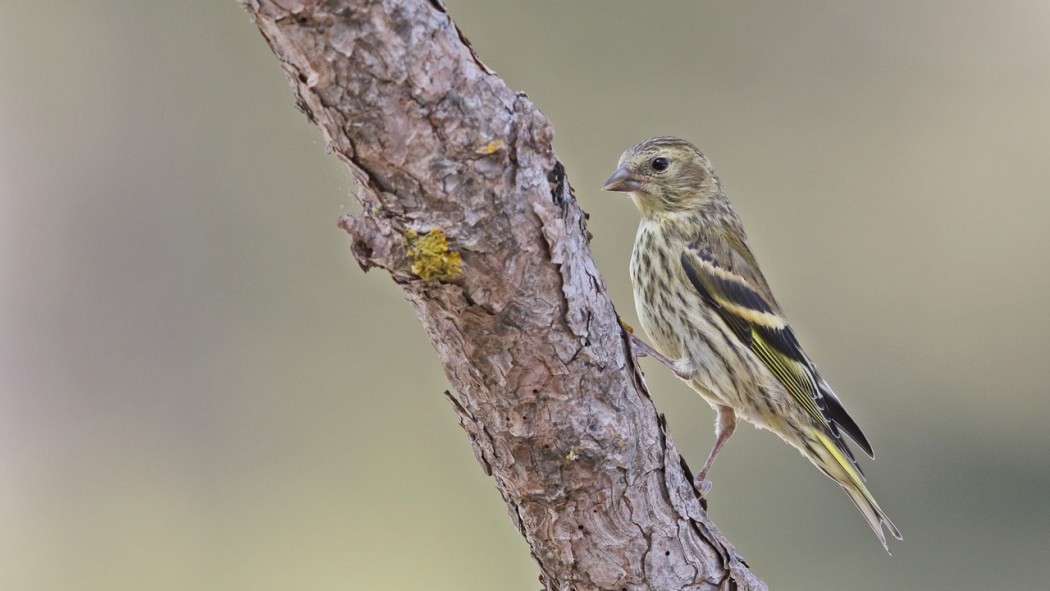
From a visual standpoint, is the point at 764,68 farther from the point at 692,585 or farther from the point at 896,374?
the point at 692,585

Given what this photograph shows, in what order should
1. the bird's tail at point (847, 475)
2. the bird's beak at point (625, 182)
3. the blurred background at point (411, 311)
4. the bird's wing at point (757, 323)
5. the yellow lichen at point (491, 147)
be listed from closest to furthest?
the yellow lichen at point (491, 147) → the bird's tail at point (847, 475) → the bird's wing at point (757, 323) → the bird's beak at point (625, 182) → the blurred background at point (411, 311)

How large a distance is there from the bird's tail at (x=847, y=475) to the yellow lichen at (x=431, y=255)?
2.39 m

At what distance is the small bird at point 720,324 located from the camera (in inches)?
159

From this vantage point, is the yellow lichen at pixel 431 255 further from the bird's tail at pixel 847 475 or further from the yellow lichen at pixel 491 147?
the bird's tail at pixel 847 475

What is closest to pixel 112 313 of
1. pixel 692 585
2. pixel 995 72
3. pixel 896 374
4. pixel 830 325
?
pixel 830 325

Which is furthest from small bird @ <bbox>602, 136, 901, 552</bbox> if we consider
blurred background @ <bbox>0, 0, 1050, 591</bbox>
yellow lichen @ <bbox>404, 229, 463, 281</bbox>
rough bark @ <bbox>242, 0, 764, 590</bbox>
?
blurred background @ <bbox>0, 0, 1050, 591</bbox>

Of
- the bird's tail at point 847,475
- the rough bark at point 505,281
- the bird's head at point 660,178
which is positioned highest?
the bird's head at point 660,178

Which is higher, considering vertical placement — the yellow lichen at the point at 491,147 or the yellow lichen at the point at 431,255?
the yellow lichen at the point at 491,147

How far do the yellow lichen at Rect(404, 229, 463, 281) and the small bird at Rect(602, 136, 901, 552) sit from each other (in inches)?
76.6

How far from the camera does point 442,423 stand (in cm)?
781

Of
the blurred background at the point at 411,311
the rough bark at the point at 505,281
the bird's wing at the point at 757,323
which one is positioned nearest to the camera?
the rough bark at the point at 505,281

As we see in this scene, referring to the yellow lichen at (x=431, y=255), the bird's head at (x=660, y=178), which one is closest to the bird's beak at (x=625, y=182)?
the bird's head at (x=660, y=178)

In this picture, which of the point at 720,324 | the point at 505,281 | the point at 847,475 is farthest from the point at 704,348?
the point at 505,281

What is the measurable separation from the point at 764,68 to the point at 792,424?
17.5ft
